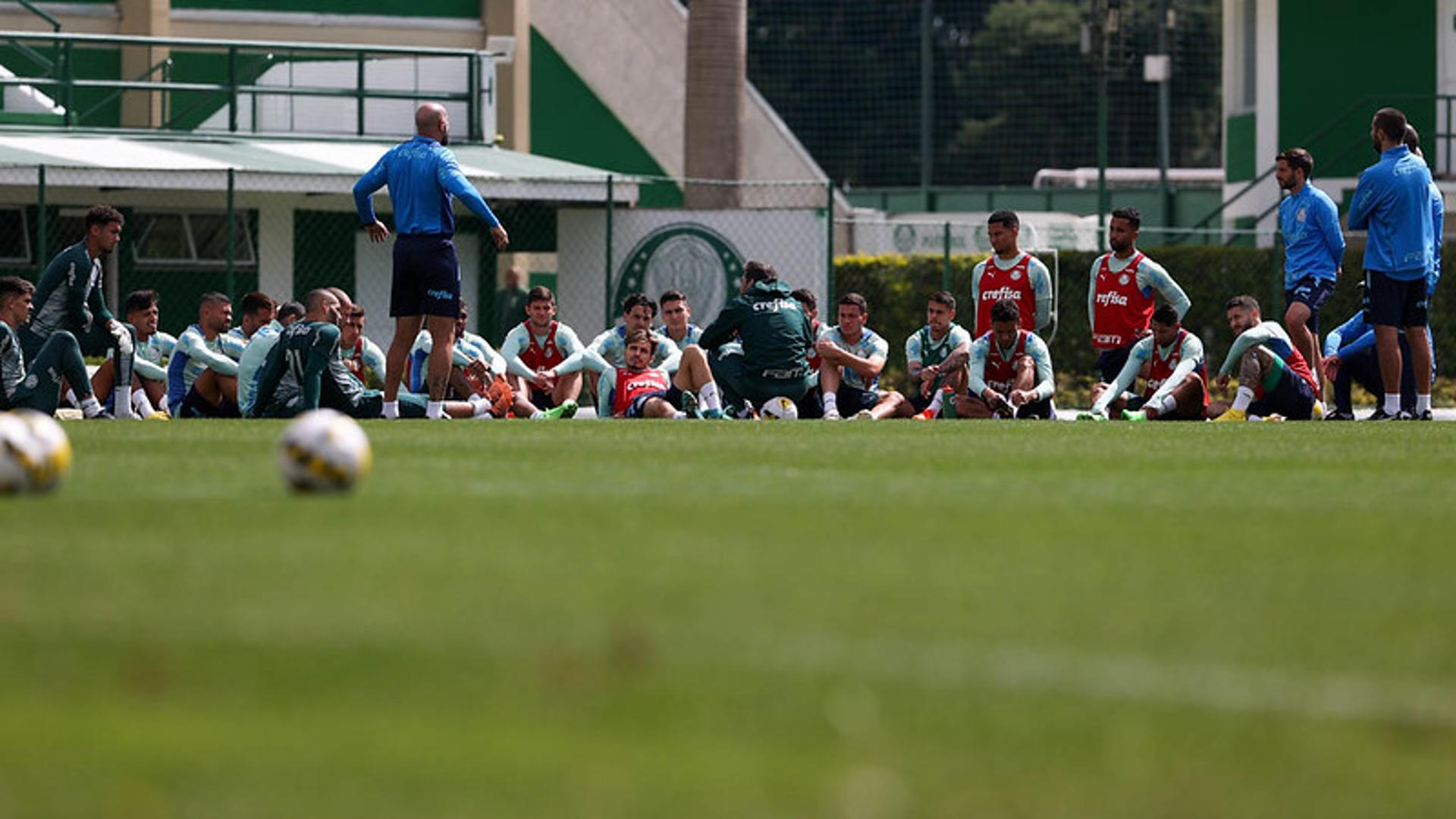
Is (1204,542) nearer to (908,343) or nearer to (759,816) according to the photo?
(759,816)

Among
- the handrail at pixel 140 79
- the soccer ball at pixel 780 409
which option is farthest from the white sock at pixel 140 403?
the handrail at pixel 140 79

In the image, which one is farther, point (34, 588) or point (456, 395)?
point (456, 395)

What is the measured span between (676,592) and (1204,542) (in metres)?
2.09

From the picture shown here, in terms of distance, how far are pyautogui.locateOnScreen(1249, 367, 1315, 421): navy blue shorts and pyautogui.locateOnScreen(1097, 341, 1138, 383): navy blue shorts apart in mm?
1152

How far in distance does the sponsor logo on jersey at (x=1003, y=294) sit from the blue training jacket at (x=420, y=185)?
4.62 meters

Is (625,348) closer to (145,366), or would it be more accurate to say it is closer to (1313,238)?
(145,366)

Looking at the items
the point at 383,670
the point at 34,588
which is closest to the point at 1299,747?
the point at 383,670

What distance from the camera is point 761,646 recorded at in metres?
5.05

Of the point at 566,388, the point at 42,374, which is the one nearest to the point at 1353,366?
A: the point at 566,388

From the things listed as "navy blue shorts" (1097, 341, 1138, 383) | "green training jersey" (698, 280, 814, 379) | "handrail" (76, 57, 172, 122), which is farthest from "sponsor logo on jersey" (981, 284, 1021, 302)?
"handrail" (76, 57, 172, 122)

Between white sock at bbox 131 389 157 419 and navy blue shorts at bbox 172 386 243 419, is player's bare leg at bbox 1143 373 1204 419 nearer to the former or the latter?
navy blue shorts at bbox 172 386 243 419

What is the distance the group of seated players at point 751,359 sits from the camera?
53.5 feet

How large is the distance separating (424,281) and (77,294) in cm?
253

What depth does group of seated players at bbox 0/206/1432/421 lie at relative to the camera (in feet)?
53.5
